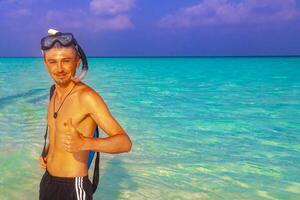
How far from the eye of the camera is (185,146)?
24.6 feet

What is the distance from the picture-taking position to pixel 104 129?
7.74 feet

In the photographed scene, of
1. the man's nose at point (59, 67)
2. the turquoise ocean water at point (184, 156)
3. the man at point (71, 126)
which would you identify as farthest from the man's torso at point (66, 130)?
the turquoise ocean water at point (184, 156)

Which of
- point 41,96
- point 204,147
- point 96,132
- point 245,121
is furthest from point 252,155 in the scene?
point 41,96

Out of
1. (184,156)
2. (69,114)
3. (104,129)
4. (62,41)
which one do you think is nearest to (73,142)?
(104,129)

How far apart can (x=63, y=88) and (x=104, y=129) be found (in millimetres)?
435

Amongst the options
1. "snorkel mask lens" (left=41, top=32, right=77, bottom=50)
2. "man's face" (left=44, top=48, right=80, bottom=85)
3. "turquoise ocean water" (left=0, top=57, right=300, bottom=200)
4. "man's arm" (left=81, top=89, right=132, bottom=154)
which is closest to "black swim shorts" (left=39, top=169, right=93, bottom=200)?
"man's arm" (left=81, top=89, right=132, bottom=154)

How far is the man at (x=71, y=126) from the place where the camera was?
7.40 ft

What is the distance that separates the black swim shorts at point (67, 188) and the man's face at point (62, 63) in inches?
24.3

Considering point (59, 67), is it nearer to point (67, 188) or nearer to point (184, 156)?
point (67, 188)

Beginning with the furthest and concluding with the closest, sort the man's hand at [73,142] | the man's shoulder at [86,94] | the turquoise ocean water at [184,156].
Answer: the turquoise ocean water at [184,156] → the man's shoulder at [86,94] → the man's hand at [73,142]

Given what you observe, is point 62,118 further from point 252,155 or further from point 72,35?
point 252,155

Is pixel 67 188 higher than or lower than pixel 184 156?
higher

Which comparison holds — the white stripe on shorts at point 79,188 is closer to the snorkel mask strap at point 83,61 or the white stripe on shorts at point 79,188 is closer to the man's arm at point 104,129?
the man's arm at point 104,129

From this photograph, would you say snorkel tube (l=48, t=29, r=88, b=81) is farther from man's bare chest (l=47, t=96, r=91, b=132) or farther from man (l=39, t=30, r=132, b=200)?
man's bare chest (l=47, t=96, r=91, b=132)
